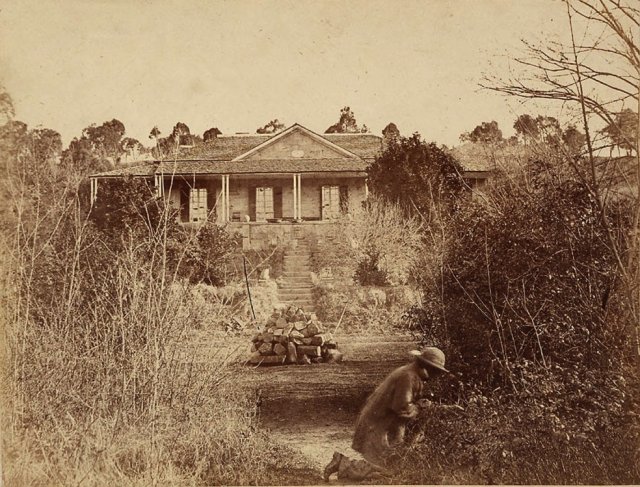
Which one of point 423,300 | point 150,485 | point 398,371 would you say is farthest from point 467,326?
point 150,485

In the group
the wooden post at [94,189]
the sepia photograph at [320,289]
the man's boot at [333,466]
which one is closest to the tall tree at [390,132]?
the sepia photograph at [320,289]

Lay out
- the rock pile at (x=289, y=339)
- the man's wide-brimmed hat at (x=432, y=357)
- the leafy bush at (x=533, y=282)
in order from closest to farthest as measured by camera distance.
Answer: the man's wide-brimmed hat at (x=432, y=357)
the leafy bush at (x=533, y=282)
the rock pile at (x=289, y=339)

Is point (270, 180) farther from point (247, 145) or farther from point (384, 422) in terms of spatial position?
point (384, 422)

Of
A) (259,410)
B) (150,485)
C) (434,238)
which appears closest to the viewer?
(150,485)

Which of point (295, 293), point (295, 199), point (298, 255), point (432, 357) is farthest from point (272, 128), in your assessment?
point (432, 357)

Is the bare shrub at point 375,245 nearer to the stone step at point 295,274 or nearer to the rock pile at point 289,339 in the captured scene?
the stone step at point 295,274

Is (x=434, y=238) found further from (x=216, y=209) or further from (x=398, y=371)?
(x=216, y=209)

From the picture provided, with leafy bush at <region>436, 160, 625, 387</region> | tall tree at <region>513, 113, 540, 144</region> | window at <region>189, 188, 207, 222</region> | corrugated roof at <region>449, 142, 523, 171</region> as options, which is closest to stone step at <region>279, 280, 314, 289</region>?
window at <region>189, 188, 207, 222</region>
